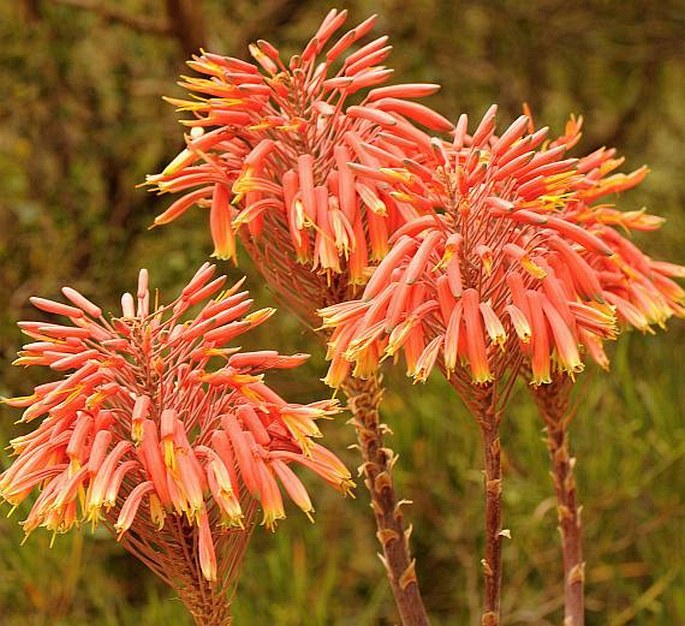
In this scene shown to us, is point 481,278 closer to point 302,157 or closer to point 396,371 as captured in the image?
point 302,157

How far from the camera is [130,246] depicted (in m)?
2.24

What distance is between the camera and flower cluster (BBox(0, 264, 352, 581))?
78 centimetres

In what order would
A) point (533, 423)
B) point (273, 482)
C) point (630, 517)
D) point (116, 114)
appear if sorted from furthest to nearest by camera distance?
point (116, 114)
point (630, 517)
point (533, 423)
point (273, 482)

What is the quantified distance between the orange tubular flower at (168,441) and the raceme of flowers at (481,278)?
0.26ft

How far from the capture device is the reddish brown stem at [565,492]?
3.35ft

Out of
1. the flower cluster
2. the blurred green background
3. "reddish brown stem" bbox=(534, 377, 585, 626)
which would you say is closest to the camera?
the flower cluster

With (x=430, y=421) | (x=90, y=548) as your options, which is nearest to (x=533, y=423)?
(x=430, y=421)

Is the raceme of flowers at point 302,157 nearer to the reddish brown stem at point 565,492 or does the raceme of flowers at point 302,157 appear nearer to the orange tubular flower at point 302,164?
the orange tubular flower at point 302,164

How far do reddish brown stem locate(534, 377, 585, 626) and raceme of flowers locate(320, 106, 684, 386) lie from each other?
6.5 inches

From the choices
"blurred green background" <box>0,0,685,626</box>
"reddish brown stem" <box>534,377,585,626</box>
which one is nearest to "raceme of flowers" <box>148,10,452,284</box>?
"reddish brown stem" <box>534,377,585,626</box>

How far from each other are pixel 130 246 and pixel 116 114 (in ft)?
1.04

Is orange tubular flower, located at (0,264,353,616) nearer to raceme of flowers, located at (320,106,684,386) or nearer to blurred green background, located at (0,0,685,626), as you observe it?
raceme of flowers, located at (320,106,684,386)

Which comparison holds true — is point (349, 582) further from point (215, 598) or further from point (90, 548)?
point (215, 598)

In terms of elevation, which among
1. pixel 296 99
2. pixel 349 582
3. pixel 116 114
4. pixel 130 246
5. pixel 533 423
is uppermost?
pixel 116 114
